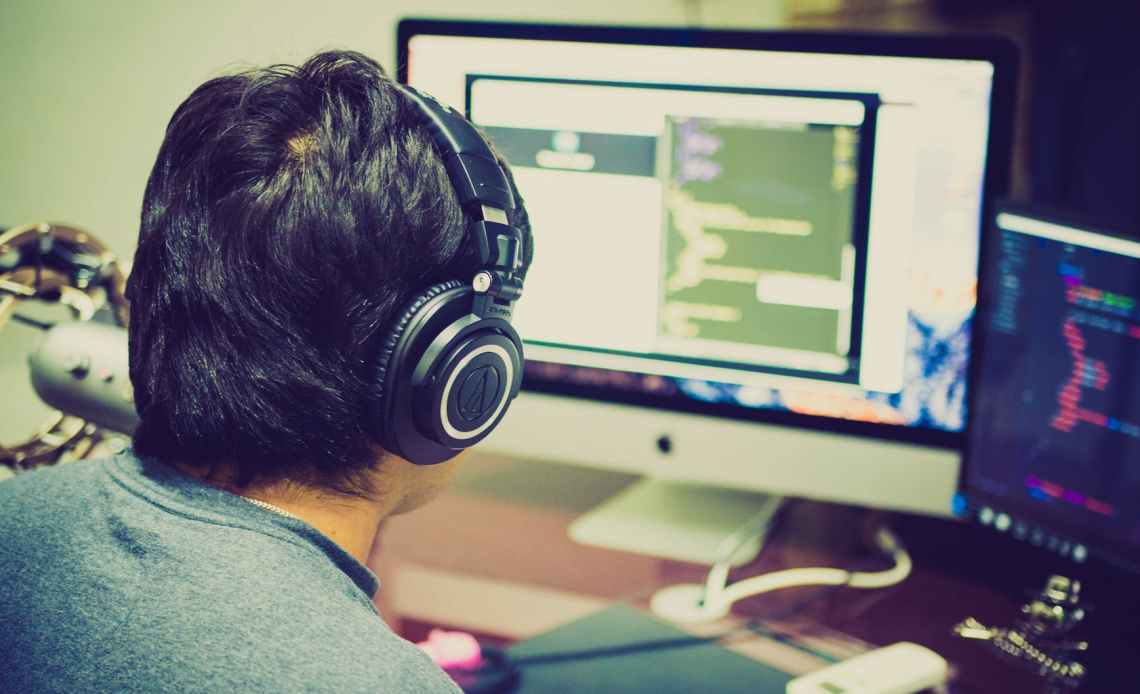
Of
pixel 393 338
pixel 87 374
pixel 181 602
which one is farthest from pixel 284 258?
pixel 87 374

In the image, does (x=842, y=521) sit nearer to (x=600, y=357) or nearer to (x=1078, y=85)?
(x=600, y=357)

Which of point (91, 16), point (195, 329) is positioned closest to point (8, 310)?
point (195, 329)

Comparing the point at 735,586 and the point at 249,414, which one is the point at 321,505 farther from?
the point at 735,586

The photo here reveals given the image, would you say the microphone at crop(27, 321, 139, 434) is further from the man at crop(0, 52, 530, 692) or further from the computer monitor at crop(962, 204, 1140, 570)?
the computer monitor at crop(962, 204, 1140, 570)

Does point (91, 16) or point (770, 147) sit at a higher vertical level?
point (91, 16)

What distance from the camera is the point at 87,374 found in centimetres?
84

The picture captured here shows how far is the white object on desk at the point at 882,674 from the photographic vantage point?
854mm

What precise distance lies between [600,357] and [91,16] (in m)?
0.67

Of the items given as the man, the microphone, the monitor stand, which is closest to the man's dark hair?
the man

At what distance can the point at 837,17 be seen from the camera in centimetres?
141

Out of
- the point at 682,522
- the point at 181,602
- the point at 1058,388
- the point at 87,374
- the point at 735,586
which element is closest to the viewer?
the point at 181,602

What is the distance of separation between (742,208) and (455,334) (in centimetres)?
53

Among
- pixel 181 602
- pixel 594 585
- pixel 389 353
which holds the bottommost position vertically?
pixel 594 585

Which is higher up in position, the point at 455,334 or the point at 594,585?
the point at 455,334
